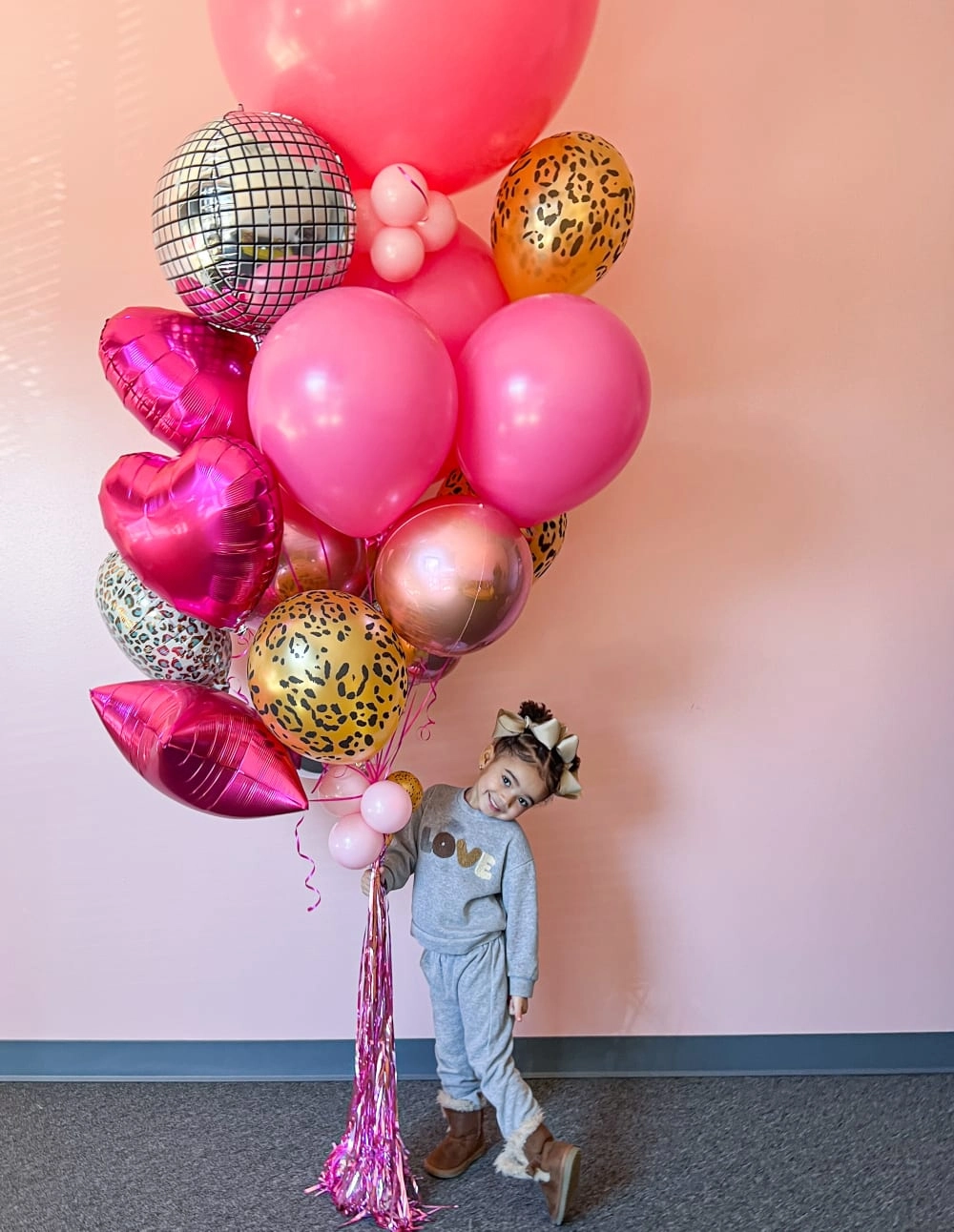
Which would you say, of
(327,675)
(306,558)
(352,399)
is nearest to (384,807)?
(327,675)

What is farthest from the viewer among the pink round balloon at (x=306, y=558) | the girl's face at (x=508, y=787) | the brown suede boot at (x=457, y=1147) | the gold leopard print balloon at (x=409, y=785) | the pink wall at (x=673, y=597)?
the pink wall at (x=673, y=597)

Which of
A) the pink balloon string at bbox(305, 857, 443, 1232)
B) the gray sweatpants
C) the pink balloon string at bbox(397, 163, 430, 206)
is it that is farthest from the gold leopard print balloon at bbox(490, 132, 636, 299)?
the gray sweatpants

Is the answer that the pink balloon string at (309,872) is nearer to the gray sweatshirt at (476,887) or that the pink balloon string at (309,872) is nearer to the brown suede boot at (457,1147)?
the gray sweatshirt at (476,887)

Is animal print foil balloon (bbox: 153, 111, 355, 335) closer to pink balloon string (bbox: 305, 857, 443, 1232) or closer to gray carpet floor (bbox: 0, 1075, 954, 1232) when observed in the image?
pink balloon string (bbox: 305, 857, 443, 1232)

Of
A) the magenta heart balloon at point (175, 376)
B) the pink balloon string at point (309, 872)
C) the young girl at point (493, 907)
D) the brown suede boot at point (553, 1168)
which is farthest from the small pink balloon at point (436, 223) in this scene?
the brown suede boot at point (553, 1168)

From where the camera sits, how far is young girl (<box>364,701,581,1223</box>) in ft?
5.34

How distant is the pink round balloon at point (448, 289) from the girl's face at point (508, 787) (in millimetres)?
656

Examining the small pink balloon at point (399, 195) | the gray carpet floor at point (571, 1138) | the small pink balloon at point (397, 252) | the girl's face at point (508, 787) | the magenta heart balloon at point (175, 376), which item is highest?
the small pink balloon at point (399, 195)

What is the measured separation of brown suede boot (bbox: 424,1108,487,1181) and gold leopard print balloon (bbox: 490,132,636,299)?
1.38 meters

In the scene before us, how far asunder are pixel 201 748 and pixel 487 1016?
0.73 m

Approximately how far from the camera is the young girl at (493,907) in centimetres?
163

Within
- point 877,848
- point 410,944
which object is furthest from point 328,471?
point 877,848

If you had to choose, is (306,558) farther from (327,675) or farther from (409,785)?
(409,785)

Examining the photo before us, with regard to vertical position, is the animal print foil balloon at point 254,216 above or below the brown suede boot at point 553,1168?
above
